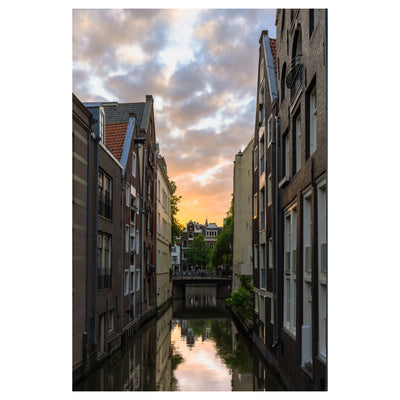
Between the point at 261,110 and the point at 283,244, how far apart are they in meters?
8.33

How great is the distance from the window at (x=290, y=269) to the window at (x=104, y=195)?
17.5 feet

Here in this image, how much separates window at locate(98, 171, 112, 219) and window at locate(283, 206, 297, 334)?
534cm

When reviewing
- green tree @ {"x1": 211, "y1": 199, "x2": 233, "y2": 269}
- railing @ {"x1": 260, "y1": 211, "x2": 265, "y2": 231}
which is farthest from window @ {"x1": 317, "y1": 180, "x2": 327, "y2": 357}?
green tree @ {"x1": 211, "y1": 199, "x2": 233, "y2": 269}

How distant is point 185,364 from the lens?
15.9m

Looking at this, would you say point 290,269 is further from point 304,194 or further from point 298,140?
point 298,140

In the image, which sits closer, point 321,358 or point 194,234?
point 321,358

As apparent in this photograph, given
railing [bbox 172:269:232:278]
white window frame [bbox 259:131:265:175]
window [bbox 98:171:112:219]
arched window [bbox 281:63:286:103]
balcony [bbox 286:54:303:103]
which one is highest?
arched window [bbox 281:63:286:103]

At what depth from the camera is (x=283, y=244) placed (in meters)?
14.4

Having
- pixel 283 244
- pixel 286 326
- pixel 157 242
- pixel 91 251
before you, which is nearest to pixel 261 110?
pixel 283 244

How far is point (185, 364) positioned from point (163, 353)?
2.81 meters

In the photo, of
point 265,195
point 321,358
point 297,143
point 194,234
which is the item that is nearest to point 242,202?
point 265,195

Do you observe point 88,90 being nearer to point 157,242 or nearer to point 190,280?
point 157,242

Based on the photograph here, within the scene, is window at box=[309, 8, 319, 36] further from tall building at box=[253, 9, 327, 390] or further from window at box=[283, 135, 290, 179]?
window at box=[283, 135, 290, 179]

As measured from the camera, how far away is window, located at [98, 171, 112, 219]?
13707mm
